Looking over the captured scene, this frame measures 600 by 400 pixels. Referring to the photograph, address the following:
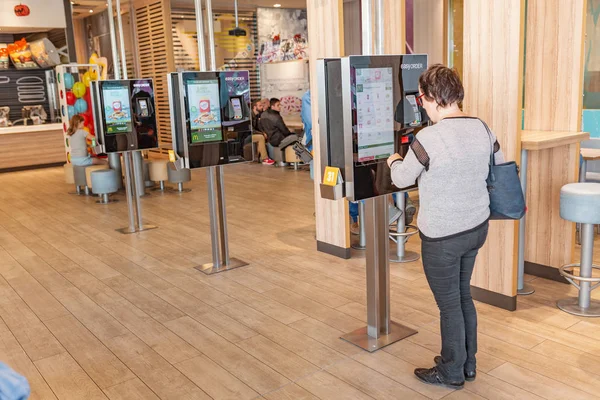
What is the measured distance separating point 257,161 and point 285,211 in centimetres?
475

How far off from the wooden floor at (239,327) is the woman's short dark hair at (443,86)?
4.70ft

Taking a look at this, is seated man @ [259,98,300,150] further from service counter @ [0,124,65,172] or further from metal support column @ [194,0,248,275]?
metal support column @ [194,0,248,275]

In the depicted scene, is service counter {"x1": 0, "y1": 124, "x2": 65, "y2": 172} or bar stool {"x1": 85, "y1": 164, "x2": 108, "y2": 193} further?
service counter {"x1": 0, "y1": 124, "x2": 65, "y2": 172}

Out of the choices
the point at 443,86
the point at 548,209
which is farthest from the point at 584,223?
the point at 443,86

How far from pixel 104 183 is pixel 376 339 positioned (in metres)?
5.87

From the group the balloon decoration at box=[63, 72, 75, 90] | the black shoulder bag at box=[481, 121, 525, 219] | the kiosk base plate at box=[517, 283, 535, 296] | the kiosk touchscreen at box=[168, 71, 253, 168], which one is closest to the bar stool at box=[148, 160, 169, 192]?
the balloon decoration at box=[63, 72, 75, 90]

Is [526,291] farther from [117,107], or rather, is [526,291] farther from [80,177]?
[80,177]

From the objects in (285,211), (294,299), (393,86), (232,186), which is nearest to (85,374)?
(294,299)

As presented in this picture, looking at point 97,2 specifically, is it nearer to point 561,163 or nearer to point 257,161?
point 257,161

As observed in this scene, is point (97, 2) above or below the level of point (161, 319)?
above

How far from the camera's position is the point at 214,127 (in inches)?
Answer: 186

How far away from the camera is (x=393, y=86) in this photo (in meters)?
3.10

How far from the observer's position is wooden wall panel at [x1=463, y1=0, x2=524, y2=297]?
11.6 ft

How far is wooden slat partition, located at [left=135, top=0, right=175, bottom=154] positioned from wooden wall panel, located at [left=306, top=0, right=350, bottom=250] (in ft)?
22.6
